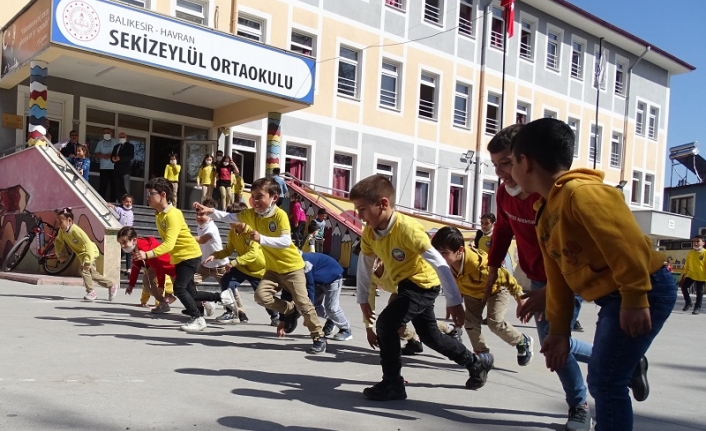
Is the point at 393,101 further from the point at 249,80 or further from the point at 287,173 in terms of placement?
the point at 249,80

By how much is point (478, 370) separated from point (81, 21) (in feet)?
37.3

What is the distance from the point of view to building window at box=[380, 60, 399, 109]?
75.7 feet

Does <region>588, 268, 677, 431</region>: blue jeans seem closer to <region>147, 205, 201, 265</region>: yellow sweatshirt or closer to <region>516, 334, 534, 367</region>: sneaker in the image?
<region>516, 334, 534, 367</region>: sneaker

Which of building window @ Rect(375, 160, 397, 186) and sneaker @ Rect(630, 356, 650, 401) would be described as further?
building window @ Rect(375, 160, 397, 186)

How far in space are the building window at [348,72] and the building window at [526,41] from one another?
912 centimetres

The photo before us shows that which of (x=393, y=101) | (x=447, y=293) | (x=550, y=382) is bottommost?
(x=550, y=382)

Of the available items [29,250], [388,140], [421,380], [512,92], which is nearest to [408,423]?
[421,380]

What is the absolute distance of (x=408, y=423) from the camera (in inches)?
151

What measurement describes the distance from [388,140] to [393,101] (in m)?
1.53

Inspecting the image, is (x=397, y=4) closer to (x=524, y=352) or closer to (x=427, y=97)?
(x=427, y=97)

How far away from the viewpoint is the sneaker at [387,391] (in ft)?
14.2

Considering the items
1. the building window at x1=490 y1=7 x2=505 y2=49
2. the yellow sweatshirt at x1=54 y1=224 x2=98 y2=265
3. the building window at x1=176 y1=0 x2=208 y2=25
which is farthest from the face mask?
the building window at x1=490 y1=7 x2=505 y2=49

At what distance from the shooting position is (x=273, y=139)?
17.5 metres

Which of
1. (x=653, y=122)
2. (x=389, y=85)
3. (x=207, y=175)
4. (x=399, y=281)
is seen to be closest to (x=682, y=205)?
(x=653, y=122)
